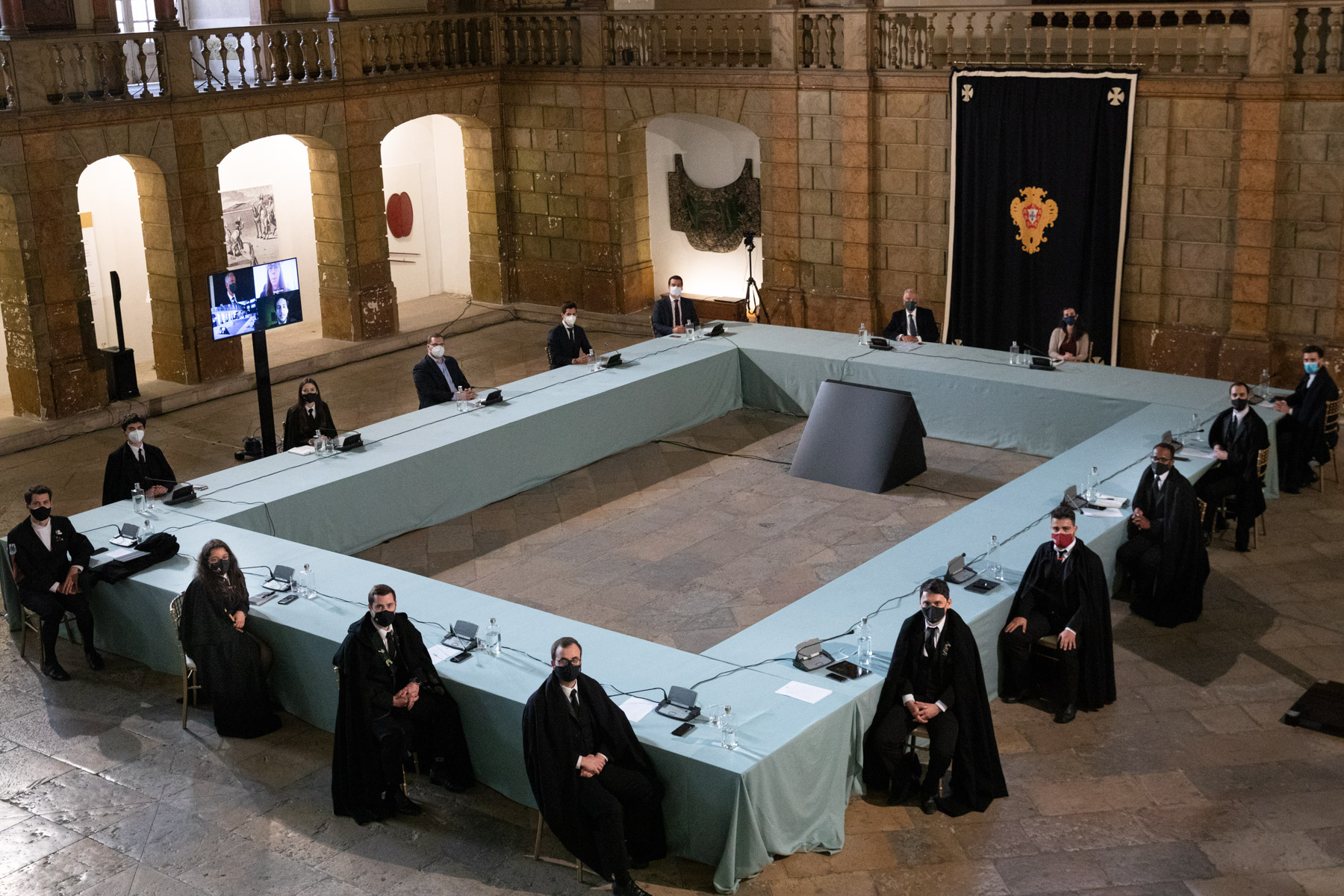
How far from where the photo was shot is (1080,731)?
26.0ft

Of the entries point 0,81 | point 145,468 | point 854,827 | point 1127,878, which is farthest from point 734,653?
point 0,81

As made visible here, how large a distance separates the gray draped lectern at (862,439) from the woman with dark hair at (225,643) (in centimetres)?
541

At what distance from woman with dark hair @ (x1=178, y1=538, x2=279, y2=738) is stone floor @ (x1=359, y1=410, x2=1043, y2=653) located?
88.9 inches

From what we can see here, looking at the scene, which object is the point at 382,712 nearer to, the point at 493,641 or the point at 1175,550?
the point at 493,641

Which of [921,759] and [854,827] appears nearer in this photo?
[854,827]

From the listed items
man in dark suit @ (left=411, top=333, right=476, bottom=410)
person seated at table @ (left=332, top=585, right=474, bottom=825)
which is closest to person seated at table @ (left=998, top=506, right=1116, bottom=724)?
person seated at table @ (left=332, top=585, right=474, bottom=825)

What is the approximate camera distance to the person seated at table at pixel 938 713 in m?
7.17

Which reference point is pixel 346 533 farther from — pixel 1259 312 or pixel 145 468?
pixel 1259 312

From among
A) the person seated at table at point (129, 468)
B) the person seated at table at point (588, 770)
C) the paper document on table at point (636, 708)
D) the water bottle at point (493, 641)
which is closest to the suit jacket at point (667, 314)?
the person seated at table at point (129, 468)

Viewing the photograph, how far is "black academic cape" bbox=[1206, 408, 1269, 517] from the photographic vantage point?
10.3 m

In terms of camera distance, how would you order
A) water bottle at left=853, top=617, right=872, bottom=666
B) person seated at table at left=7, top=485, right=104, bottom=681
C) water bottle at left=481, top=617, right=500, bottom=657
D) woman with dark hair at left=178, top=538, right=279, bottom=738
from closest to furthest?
1. water bottle at left=853, top=617, right=872, bottom=666
2. water bottle at left=481, top=617, right=500, bottom=657
3. woman with dark hair at left=178, top=538, right=279, bottom=738
4. person seated at table at left=7, top=485, right=104, bottom=681

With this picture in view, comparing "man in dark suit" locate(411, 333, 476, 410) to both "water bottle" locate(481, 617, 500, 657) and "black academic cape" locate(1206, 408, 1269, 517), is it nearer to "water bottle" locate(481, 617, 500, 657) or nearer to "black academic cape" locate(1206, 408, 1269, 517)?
"water bottle" locate(481, 617, 500, 657)

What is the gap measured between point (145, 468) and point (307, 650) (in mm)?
3361

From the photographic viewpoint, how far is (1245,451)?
10.3 metres
